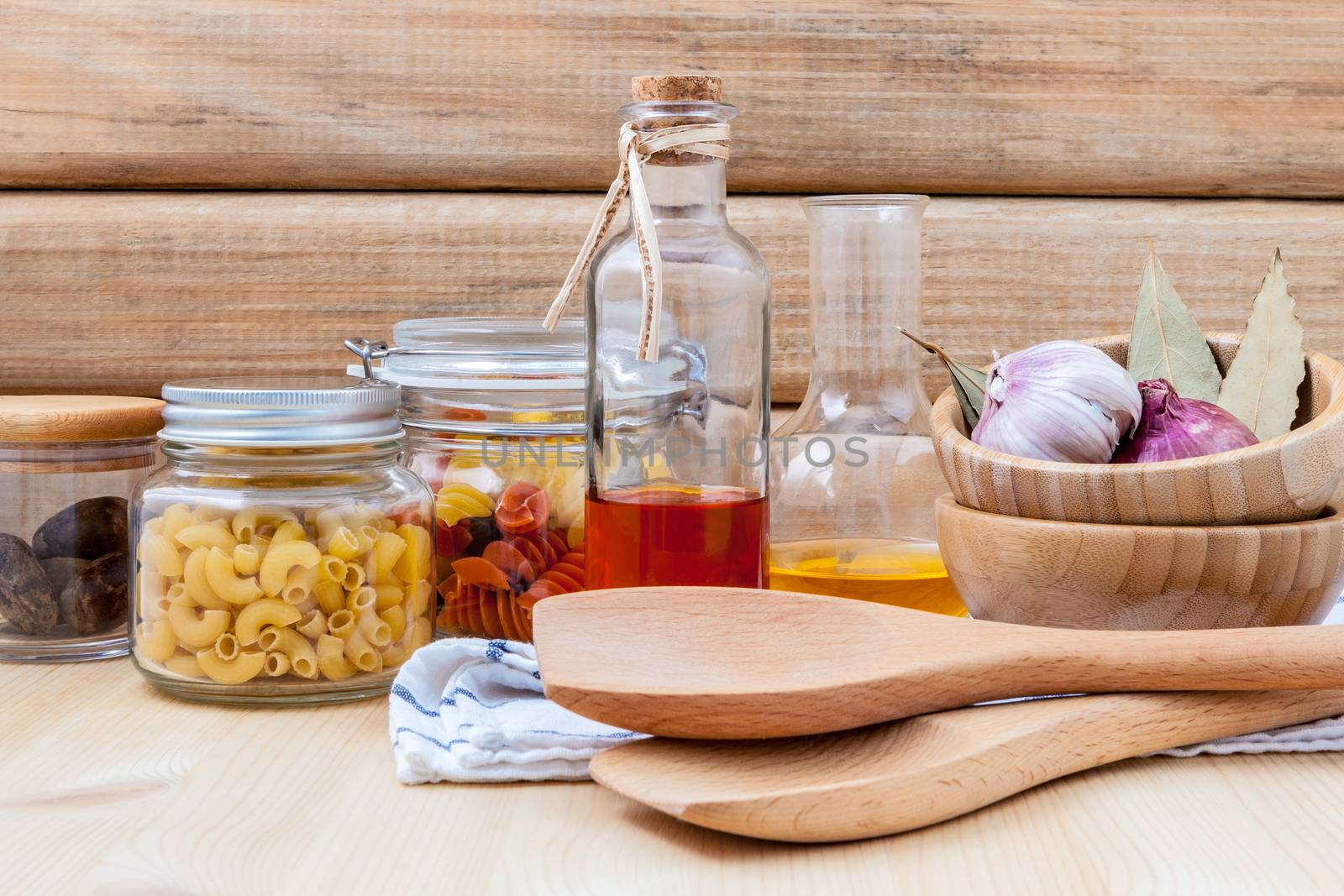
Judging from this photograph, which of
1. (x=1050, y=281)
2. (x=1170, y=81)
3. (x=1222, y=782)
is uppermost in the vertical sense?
(x=1170, y=81)

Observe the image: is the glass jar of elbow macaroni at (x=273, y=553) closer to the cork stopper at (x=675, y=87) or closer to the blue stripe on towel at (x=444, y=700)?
the blue stripe on towel at (x=444, y=700)

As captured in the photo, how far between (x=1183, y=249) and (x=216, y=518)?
2.34 feet

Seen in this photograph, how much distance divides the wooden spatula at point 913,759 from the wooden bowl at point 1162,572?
4 cm

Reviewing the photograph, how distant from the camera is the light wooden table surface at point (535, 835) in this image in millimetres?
387

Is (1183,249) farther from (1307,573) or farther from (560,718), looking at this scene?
(560,718)

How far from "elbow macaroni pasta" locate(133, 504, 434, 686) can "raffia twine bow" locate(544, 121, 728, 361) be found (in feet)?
0.50

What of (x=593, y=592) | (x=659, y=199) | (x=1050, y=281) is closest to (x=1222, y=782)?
(x=593, y=592)

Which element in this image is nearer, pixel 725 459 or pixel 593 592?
pixel 593 592

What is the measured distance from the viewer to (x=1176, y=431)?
0.58 meters

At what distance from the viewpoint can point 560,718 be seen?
510mm

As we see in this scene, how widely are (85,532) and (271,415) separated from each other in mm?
183

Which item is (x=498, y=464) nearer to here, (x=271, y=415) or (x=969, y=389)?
(x=271, y=415)

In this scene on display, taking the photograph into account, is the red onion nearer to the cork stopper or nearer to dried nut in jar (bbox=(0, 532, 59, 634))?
the cork stopper

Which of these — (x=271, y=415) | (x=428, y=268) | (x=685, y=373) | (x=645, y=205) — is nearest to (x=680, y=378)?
(x=685, y=373)
